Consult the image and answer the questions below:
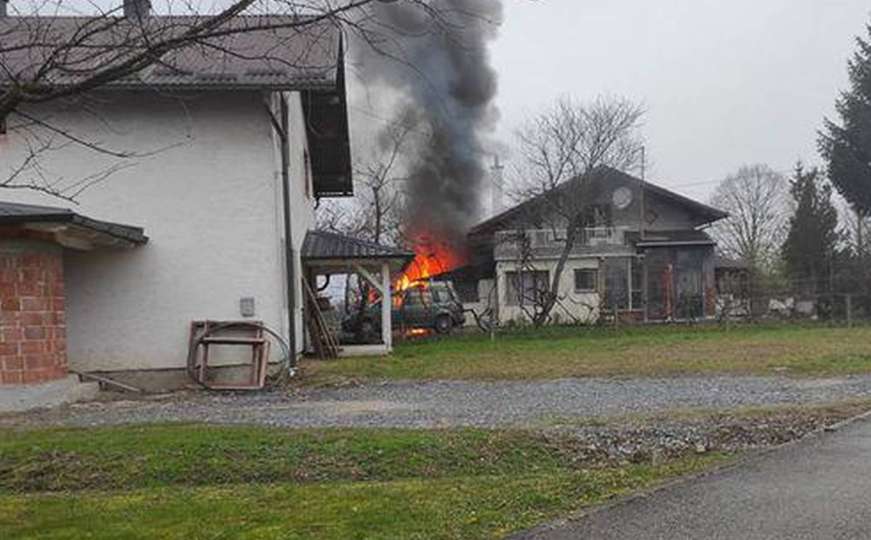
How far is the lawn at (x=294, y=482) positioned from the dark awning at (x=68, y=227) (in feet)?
12.2

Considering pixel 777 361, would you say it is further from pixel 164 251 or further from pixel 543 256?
pixel 543 256

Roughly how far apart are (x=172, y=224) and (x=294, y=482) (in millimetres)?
9345

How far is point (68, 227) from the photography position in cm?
1277

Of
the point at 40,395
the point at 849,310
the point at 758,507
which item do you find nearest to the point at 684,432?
the point at 758,507

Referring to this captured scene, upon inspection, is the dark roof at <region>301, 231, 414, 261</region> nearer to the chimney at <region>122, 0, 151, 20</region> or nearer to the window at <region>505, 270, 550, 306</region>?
the chimney at <region>122, 0, 151, 20</region>

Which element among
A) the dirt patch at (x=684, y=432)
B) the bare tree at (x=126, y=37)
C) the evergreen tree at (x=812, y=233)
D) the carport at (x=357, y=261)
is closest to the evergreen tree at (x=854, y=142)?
the evergreen tree at (x=812, y=233)

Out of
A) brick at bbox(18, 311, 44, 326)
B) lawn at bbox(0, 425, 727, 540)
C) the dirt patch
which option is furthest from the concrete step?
the dirt patch

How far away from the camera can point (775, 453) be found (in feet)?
24.3

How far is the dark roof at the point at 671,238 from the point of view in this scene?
132 ft

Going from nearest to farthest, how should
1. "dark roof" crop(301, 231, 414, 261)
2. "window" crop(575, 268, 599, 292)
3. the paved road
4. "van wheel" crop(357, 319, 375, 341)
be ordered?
1. the paved road
2. "dark roof" crop(301, 231, 414, 261)
3. "van wheel" crop(357, 319, 375, 341)
4. "window" crop(575, 268, 599, 292)

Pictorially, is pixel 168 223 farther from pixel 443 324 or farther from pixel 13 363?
pixel 443 324

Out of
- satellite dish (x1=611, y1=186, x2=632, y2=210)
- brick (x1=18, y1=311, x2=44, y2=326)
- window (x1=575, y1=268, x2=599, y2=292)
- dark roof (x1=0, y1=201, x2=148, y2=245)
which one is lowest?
brick (x1=18, y1=311, x2=44, y2=326)

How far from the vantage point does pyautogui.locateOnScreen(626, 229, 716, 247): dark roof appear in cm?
4031

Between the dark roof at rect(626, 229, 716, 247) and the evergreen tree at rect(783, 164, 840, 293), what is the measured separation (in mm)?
3783
